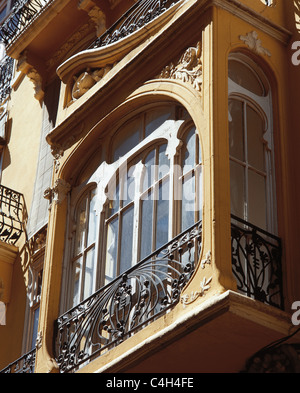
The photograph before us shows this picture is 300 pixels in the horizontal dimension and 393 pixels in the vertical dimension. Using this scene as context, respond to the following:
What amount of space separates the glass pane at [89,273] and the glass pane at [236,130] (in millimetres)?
2147

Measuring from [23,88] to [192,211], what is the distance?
26.1ft

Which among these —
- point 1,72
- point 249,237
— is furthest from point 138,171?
point 1,72

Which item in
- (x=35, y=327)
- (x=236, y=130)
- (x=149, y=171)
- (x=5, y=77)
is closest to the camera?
(x=236, y=130)

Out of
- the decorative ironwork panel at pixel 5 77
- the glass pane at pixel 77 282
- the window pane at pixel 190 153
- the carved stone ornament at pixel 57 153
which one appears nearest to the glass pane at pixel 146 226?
the window pane at pixel 190 153

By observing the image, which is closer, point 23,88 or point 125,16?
point 125,16

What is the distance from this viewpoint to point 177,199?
9773 mm

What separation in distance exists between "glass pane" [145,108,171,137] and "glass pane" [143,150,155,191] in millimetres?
305

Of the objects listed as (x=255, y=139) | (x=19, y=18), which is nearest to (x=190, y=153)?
(x=255, y=139)

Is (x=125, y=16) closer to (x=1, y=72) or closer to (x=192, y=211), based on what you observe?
(x=192, y=211)

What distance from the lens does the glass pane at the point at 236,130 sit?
9789 millimetres

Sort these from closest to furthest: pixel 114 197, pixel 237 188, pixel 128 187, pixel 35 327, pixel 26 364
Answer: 1. pixel 237 188
2. pixel 128 187
3. pixel 114 197
4. pixel 26 364
5. pixel 35 327

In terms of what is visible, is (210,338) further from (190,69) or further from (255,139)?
(190,69)

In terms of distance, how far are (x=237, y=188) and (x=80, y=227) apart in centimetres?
244
